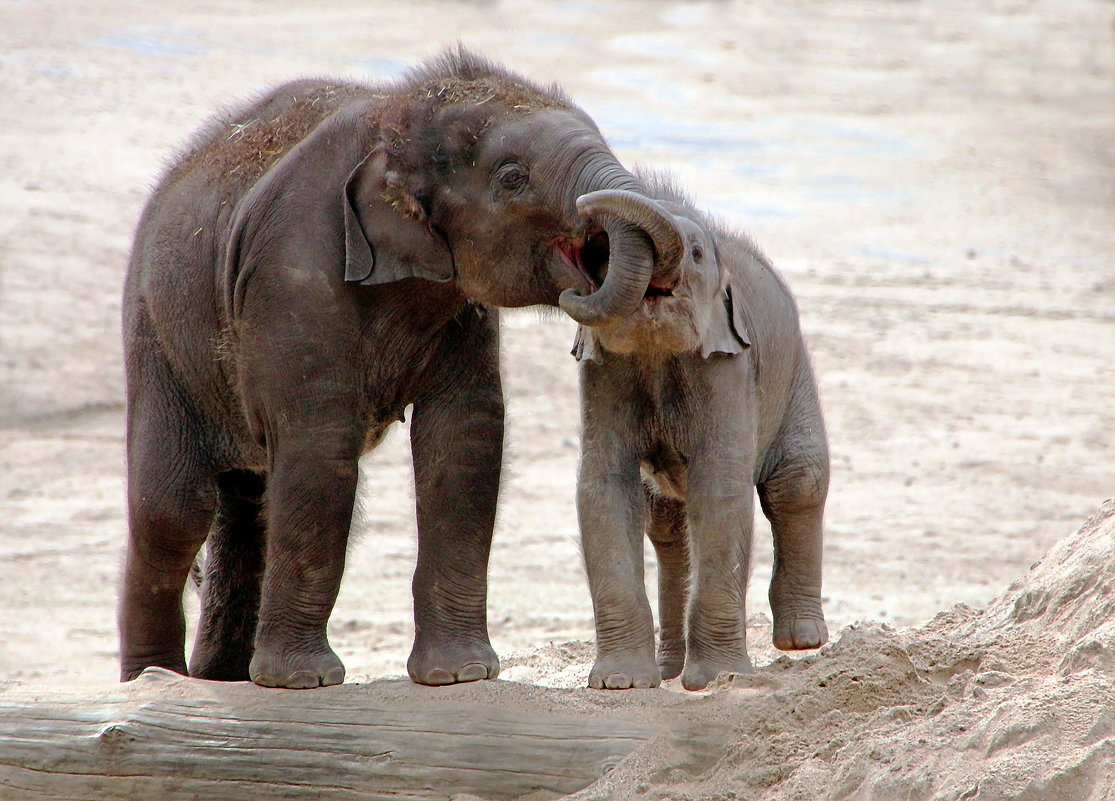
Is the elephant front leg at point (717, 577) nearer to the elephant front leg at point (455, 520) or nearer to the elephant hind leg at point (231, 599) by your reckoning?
the elephant front leg at point (455, 520)

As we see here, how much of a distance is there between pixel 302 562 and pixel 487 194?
4.18 ft

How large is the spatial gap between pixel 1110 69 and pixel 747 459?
22.8 meters

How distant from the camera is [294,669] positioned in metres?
4.78

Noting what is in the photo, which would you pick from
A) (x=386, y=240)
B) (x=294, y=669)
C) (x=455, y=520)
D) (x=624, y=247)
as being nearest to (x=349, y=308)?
(x=386, y=240)

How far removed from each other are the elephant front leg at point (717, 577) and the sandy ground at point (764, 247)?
0.25 m

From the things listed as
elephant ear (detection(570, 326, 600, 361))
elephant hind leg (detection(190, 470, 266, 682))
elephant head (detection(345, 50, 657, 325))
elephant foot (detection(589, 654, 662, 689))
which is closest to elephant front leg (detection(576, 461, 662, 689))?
elephant foot (detection(589, 654, 662, 689))

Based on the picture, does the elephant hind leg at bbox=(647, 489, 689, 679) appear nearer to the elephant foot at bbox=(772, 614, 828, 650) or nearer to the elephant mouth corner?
the elephant foot at bbox=(772, 614, 828, 650)

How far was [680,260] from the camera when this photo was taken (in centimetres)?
442

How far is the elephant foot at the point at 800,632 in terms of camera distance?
17.8 feet

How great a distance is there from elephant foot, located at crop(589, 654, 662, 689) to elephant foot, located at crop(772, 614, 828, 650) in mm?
806

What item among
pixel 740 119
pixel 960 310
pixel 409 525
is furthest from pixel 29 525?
pixel 740 119

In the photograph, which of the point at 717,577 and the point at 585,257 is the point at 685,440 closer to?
the point at 717,577

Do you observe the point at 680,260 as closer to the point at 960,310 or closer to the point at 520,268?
the point at 520,268

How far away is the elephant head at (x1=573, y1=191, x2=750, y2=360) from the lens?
421cm
